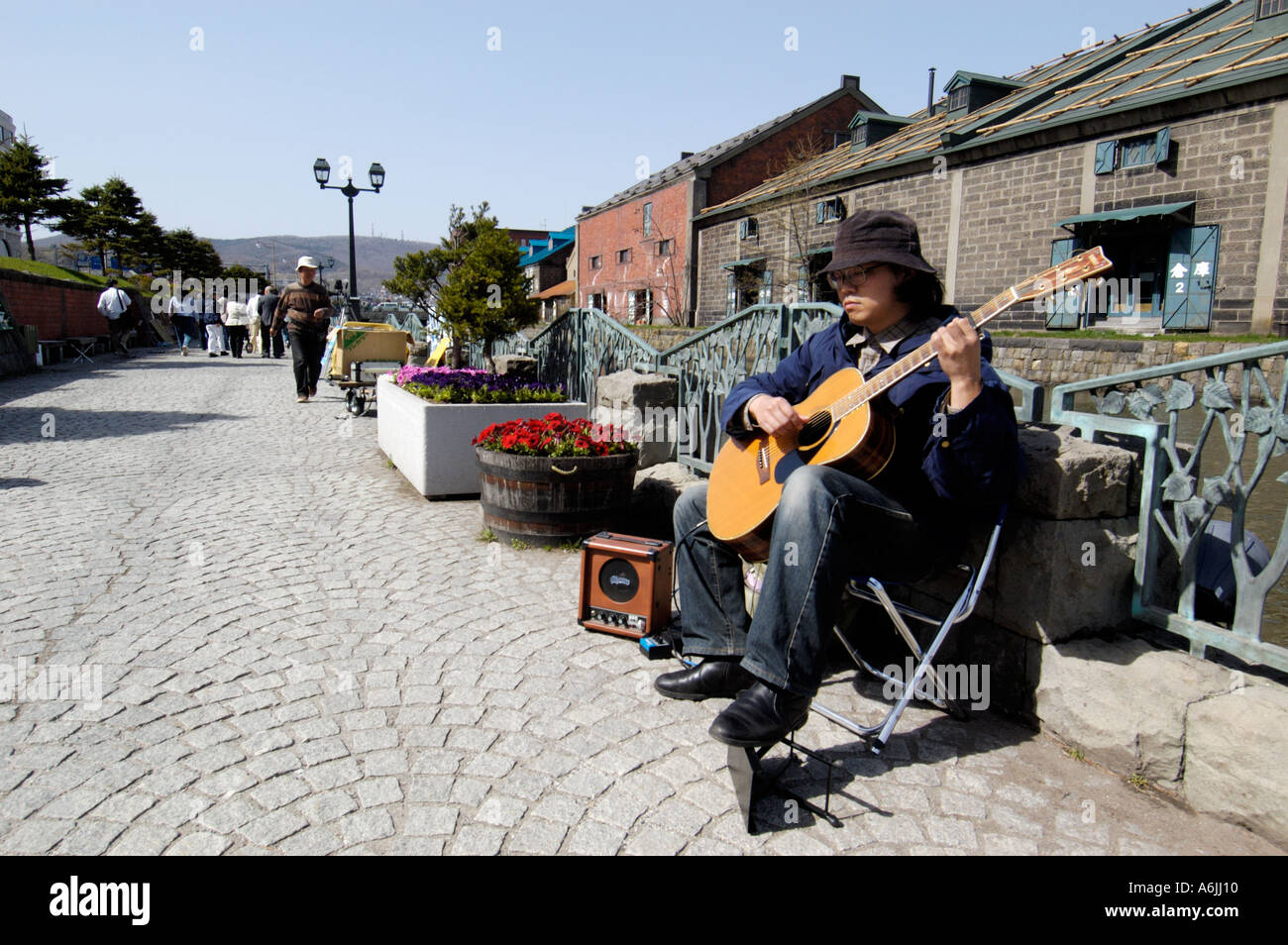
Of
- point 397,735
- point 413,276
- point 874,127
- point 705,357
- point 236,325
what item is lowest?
point 397,735

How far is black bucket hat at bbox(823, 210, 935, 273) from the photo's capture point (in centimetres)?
292

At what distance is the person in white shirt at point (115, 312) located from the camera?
20.4m

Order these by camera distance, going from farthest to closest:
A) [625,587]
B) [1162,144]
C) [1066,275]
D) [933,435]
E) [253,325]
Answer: [253,325] → [1162,144] → [625,587] → [933,435] → [1066,275]

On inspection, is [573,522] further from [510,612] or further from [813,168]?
[813,168]

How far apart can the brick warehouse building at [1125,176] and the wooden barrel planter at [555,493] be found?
60.9 ft

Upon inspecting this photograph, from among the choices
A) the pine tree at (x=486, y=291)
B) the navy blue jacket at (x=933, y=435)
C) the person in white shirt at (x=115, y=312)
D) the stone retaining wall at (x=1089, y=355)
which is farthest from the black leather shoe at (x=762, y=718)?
the person in white shirt at (x=115, y=312)

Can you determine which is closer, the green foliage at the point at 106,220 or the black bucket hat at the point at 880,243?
the black bucket hat at the point at 880,243

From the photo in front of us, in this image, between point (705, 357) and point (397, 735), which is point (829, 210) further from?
→ point (397, 735)

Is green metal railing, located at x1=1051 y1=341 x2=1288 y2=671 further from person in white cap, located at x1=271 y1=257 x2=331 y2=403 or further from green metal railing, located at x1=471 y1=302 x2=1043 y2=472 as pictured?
person in white cap, located at x1=271 y1=257 x2=331 y2=403

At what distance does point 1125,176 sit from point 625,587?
21.5m

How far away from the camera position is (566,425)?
5418 mm

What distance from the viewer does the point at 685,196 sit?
37.4m

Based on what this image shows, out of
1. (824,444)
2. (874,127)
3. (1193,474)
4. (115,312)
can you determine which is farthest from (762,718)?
(874,127)

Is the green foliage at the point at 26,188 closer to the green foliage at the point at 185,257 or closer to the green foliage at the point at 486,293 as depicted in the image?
the green foliage at the point at 185,257
